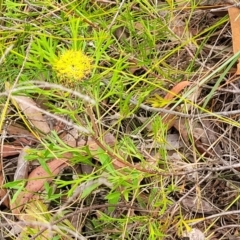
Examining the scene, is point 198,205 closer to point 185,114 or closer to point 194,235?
point 194,235

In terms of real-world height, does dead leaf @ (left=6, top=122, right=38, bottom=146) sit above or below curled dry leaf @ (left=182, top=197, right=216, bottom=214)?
above

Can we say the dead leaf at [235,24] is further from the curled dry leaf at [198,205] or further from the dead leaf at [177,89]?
the curled dry leaf at [198,205]

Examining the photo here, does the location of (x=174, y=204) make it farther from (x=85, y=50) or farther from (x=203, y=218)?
(x=85, y=50)

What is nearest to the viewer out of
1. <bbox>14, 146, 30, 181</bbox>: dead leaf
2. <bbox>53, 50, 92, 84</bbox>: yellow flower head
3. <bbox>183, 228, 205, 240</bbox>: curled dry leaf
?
<bbox>53, 50, 92, 84</bbox>: yellow flower head

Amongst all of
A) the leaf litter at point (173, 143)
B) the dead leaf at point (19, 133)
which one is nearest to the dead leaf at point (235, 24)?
the leaf litter at point (173, 143)

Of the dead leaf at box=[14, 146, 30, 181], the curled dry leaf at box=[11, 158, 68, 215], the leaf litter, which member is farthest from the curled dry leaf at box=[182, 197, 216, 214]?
the dead leaf at box=[14, 146, 30, 181]

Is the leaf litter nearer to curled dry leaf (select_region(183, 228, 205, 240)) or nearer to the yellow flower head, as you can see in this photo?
curled dry leaf (select_region(183, 228, 205, 240))

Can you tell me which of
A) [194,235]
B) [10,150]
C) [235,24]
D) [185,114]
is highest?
[235,24]

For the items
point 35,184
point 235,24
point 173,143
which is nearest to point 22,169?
point 35,184

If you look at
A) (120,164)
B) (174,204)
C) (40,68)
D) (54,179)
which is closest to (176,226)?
(174,204)
